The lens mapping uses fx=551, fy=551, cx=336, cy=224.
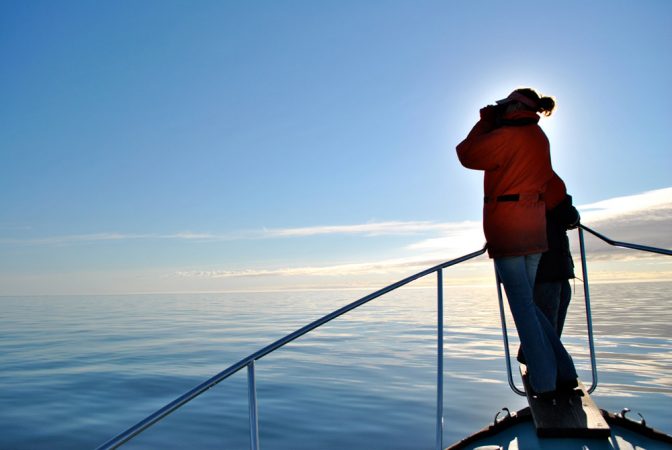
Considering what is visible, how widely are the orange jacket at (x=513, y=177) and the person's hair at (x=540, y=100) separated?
0.26ft

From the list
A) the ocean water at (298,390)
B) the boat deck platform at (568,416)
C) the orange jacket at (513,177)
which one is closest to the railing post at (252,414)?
the boat deck platform at (568,416)

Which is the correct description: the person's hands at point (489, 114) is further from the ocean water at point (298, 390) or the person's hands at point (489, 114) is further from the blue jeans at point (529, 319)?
the ocean water at point (298, 390)

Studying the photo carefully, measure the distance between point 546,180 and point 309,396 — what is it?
6.11 metres

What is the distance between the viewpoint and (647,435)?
2545 millimetres

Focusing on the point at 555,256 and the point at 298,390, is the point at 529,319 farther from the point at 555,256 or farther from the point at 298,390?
the point at 298,390

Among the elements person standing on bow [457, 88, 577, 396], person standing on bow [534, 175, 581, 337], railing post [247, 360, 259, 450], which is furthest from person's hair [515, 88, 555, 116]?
railing post [247, 360, 259, 450]

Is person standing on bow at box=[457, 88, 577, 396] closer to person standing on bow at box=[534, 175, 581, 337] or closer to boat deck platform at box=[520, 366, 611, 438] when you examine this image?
boat deck platform at box=[520, 366, 611, 438]

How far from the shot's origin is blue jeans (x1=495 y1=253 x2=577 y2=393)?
9.20 ft

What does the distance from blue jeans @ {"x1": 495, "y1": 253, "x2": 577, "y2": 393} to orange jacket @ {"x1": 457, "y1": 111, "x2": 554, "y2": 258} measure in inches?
3.5

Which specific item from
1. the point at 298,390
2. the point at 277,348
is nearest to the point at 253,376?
the point at 277,348

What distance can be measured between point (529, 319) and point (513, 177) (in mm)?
730

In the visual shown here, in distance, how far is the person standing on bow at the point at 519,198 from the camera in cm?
277

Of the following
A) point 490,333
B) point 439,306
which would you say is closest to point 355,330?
point 490,333

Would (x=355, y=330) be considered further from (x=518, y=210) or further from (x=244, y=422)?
(x=518, y=210)
